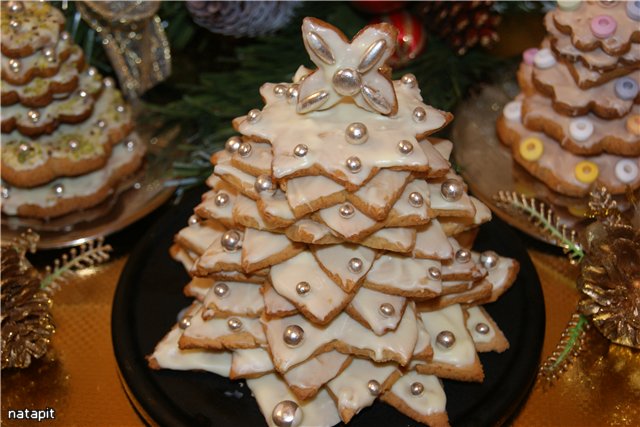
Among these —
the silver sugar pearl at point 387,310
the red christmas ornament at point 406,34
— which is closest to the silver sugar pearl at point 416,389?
the silver sugar pearl at point 387,310

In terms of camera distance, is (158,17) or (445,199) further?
A: (158,17)

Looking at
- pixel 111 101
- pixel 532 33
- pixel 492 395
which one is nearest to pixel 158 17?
pixel 111 101

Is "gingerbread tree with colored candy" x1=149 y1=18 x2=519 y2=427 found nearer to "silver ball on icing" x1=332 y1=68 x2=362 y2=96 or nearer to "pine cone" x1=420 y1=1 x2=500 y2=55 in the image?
"silver ball on icing" x1=332 y1=68 x2=362 y2=96

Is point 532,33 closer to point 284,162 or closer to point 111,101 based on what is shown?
point 111,101

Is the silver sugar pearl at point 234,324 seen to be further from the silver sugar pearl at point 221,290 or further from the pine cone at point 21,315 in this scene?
the pine cone at point 21,315

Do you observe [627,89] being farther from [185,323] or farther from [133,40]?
[133,40]

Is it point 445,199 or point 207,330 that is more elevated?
point 445,199

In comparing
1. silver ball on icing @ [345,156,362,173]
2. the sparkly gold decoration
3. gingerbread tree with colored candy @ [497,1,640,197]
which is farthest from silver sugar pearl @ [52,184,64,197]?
gingerbread tree with colored candy @ [497,1,640,197]
